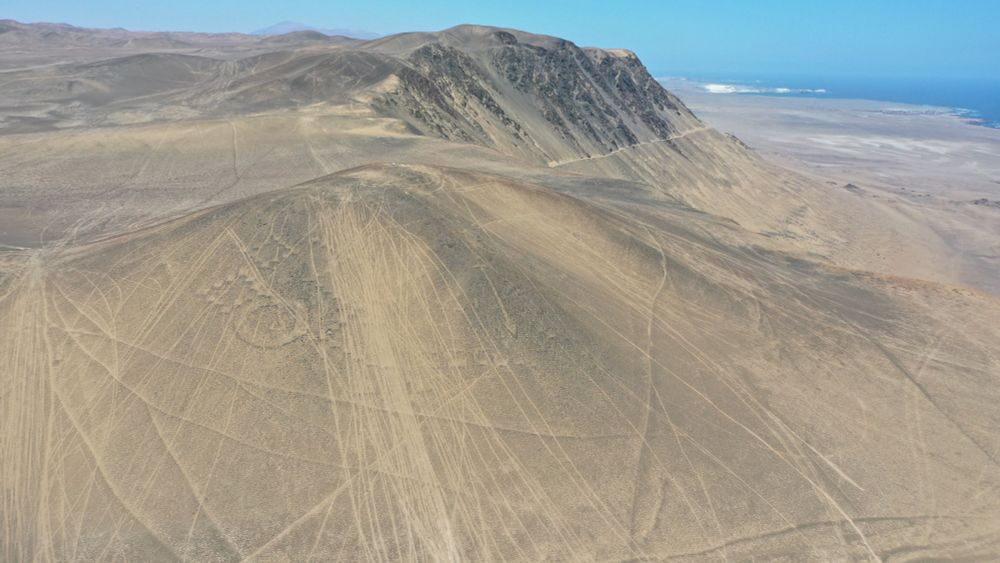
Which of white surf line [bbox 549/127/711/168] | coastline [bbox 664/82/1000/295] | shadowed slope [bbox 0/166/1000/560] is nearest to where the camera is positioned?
shadowed slope [bbox 0/166/1000/560]

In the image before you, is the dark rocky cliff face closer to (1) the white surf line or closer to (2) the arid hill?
(1) the white surf line

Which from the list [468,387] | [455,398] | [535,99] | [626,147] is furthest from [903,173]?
[455,398]

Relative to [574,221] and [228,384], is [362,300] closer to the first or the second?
[228,384]

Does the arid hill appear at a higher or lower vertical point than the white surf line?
lower

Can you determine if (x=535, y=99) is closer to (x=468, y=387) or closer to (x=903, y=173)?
(x=468, y=387)

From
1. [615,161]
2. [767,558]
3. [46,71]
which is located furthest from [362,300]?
[46,71]

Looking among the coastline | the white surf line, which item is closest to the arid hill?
the white surf line

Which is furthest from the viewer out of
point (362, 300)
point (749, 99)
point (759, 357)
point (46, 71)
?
point (749, 99)
